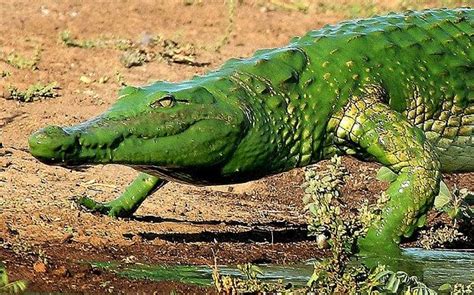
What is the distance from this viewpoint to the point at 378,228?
625 centimetres

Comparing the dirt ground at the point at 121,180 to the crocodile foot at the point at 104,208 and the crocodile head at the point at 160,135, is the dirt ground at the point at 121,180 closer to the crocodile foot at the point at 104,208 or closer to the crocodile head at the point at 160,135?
the crocodile foot at the point at 104,208

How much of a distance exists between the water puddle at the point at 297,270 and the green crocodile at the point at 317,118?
243 millimetres

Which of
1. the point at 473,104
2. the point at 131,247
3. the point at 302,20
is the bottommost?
the point at 302,20

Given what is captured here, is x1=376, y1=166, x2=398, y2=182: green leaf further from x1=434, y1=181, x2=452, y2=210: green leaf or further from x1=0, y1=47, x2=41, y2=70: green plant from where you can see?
x1=0, y1=47, x2=41, y2=70: green plant

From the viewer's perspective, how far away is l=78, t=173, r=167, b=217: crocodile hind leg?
285 inches

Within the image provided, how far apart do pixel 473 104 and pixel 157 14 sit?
8.99 metres

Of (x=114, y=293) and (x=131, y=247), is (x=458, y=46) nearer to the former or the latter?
(x=131, y=247)

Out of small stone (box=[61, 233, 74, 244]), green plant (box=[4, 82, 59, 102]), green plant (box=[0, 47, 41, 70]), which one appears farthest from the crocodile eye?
green plant (box=[0, 47, 41, 70])

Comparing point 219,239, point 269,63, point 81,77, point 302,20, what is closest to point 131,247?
point 219,239

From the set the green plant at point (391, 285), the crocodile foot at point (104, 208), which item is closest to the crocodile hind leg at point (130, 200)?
the crocodile foot at point (104, 208)

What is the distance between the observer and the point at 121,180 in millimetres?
9086

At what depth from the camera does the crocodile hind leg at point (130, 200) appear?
285 inches

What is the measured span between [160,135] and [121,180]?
3513mm

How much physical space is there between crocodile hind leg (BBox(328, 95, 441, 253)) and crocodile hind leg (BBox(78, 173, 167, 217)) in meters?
1.29
